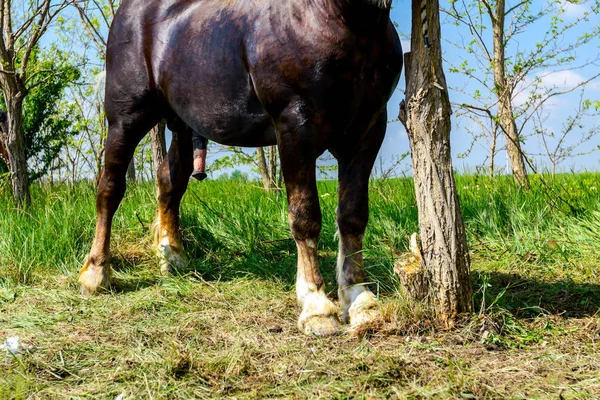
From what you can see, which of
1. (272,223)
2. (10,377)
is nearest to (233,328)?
(10,377)

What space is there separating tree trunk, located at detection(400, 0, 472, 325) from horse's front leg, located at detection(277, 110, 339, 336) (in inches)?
19.7

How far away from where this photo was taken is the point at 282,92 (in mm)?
3484

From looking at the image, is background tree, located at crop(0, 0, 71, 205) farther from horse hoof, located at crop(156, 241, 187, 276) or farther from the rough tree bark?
the rough tree bark

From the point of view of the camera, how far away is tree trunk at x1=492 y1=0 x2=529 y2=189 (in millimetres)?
7661

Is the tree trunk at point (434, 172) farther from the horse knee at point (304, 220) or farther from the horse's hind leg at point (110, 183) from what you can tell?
the horse's hind leg at point (110, 183)

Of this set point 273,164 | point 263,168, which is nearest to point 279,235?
point 263,168

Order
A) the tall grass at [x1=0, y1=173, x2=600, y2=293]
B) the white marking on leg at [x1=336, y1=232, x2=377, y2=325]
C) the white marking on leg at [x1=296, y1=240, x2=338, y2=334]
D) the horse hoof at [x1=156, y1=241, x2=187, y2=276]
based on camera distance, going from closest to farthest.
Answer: the white marking on leg at [x1=296, y1=240, x2=338, y2=334] → the white marking on leg at [x1=336, y1=232, x2=377, y2=325] → the tall grass at [x1=0, y1=173, x2=600, y2=293] → the horse hoof at [x1=156, y1=241, x2=187, y2=276]

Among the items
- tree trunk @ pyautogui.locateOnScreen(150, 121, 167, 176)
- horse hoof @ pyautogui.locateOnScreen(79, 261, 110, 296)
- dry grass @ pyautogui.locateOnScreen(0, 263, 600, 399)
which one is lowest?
dry grass @ pyautogui.locateOnScreen(0, 263, 600, 399)

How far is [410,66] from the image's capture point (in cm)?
350

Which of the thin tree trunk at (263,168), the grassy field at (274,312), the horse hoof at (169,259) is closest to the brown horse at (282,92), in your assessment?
the grassy field at (274,312)

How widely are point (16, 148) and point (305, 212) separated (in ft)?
15.4

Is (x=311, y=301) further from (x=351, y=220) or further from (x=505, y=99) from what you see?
(x=505, y=99)

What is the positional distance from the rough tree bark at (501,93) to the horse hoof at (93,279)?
4.78m

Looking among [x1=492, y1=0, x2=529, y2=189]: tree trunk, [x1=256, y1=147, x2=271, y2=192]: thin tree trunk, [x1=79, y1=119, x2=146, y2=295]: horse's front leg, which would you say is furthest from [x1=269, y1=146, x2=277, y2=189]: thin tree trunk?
[x1=79, y1=119, x2=146, y2=295]: horse's front leg
